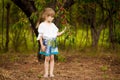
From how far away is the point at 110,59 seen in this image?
41.4ft

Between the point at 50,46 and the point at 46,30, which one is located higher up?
the point at 46,30

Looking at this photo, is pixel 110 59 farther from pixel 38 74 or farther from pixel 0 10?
pixel 0 10

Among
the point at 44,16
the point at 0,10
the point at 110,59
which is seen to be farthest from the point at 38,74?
the point at 0,10

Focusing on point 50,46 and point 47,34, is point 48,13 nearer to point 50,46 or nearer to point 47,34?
point 47,34

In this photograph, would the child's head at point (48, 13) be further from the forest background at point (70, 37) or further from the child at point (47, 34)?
the forest background at point (70, 37)

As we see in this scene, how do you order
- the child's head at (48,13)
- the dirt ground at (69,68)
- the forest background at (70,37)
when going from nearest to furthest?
the child's head at (48,13), the dirt ground at (69,68), the forest background at (70,37)

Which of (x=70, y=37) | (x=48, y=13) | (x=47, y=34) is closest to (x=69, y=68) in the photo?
(x=70, y=37)

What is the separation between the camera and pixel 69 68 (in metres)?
10.5

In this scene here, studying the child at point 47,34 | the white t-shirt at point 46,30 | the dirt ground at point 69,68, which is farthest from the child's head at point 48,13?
the dirt ground at point 69,68

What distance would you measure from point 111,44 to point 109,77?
906 centimetres

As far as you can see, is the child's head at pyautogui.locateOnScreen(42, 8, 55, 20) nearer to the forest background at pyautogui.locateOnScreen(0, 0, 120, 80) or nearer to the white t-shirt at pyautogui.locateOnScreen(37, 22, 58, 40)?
the white t-shirt at pyautogui.locateOnScreen(37, 22, 58, 40)

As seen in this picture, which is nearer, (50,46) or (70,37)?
(50,46)

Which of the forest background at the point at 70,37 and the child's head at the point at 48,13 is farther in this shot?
the forest background at the point at 70,37

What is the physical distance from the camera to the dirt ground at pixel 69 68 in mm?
8930
